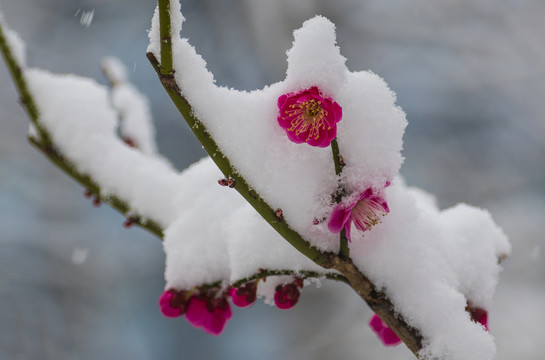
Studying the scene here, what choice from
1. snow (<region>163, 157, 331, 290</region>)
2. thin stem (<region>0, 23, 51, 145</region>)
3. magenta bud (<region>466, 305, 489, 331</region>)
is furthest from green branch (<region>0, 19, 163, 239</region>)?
magenta bud (<region>466, 305, 489, 331</region>)

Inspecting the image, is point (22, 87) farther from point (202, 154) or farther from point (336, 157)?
point (202, 154)

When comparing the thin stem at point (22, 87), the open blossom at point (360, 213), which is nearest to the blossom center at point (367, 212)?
the open blossom at point (360, 213)

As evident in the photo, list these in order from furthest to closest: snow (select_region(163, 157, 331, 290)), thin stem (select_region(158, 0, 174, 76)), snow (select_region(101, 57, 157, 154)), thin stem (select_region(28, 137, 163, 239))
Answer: snow (select_region(101, 57, 157, 154))
thin stem (select_region(28, 137, 163, 239))
snow (select_region(163, 157, 331, 290))
thin stem (select_region(158, 0, 174, 76))

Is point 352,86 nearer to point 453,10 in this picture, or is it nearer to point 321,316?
point 321,316

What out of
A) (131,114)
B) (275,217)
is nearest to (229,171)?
(275,217)

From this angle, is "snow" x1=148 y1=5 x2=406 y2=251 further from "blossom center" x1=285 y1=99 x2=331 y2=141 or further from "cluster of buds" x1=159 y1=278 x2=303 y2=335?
"cluster of buds" x1=159 y1=278 x2=303 y2=335

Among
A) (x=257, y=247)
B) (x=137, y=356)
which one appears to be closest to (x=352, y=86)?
(x=257, y=247)

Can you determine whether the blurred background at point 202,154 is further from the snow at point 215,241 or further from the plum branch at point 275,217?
the plum branch at point 275,217
